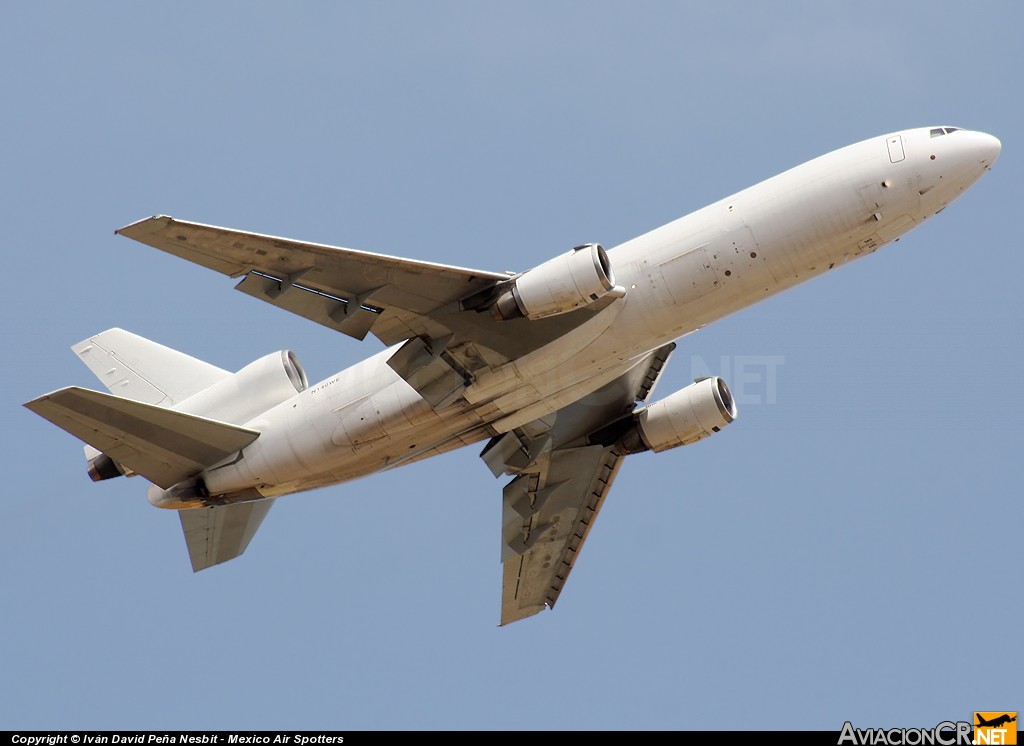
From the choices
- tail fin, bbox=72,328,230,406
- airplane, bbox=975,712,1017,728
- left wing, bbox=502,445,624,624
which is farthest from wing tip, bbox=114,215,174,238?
airplane, bbox=975,712,1017,728

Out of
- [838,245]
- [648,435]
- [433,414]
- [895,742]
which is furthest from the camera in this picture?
[648,435]

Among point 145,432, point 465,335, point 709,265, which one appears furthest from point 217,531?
point 709,265

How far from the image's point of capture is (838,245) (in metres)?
34.2

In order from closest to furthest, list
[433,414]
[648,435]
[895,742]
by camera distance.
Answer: [895,742] < [433,414] < [648,435]

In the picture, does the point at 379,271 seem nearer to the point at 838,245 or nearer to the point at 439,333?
the point at 439,333

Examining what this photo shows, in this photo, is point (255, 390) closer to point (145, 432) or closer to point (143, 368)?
point (145, 432)

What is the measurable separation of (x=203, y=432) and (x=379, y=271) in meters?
7.58

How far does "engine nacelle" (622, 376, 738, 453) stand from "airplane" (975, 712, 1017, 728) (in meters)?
10.9

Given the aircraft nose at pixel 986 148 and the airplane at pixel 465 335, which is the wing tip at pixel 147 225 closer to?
the airplane at pixel 465 335

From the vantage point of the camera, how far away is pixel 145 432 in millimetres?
37375

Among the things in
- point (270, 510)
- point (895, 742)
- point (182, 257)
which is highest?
point (182, 257)

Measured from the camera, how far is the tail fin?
4175 cm

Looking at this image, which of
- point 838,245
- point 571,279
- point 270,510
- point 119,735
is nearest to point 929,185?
point 838,245

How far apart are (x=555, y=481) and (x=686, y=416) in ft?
18.1
